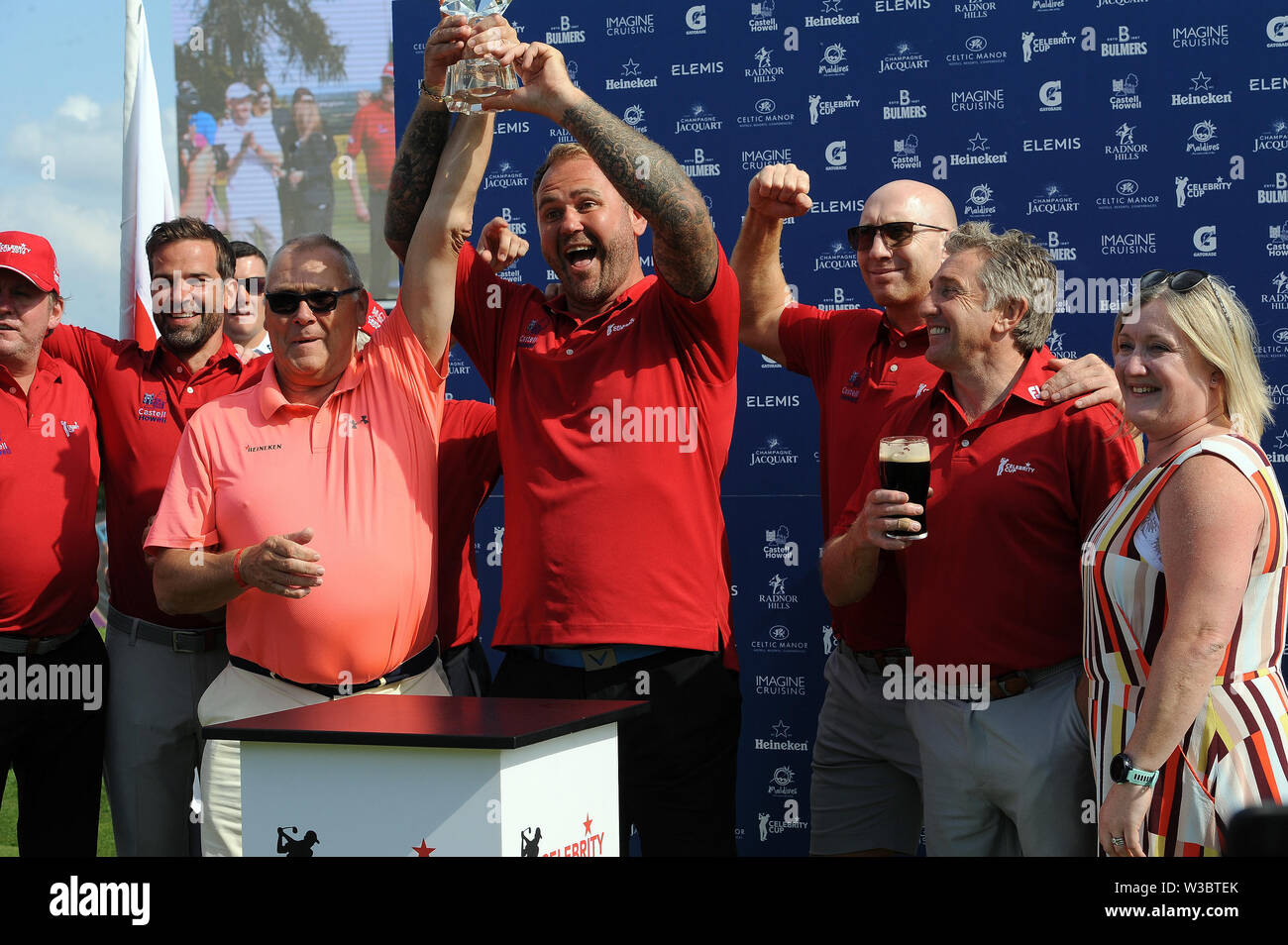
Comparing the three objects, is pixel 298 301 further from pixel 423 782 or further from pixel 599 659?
pixel 423 782

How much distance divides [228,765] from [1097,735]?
87.6 inches

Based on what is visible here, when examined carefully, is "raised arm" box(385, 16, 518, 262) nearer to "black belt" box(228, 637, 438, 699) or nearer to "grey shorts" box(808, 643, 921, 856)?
"black belt" box(228, 637, 438, 699)

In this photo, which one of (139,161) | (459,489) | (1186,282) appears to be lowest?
(459,489)

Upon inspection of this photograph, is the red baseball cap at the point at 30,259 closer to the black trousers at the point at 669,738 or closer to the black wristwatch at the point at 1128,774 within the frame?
the black trousers at the point at 669,738

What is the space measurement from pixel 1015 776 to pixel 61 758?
3.04 m

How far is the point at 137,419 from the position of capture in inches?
157

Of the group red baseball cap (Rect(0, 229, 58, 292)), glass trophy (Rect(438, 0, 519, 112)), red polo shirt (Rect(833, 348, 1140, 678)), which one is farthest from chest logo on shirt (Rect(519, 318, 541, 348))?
red baseball cap (Rect(0, 229, 58, 292))

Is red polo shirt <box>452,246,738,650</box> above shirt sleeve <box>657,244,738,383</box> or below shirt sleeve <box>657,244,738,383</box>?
below

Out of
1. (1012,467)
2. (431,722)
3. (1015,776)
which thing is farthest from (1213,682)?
(431,722)

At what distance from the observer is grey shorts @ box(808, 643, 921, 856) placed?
11.6 ft

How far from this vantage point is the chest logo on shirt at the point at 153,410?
13.0 ft

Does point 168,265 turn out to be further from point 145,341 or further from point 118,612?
point 118,612

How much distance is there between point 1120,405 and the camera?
3.07 metres

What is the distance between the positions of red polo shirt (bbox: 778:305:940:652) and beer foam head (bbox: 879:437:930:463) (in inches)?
26.5
